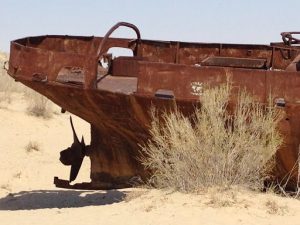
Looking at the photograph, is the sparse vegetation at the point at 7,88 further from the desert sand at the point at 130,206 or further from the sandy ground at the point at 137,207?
the sandy ground at the point at 137,207

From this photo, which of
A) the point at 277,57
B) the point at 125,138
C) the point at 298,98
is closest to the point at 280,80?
the point at 298,98

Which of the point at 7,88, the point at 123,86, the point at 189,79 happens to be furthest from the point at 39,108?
the point at 189,79

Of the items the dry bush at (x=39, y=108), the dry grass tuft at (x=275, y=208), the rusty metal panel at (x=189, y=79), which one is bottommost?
the dry bush at (x=39, y=108)

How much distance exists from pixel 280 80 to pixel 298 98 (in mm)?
291

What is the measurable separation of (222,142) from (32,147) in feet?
31.4

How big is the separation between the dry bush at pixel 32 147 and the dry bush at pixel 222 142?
8.94 meters

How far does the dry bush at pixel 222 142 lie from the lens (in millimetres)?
6766

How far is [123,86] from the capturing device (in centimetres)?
789

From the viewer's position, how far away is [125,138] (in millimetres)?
8164

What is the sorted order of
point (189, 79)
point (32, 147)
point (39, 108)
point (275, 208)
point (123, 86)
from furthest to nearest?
point (39, 108), point (32, 147), point (123, 86), point (189, 79), point (275, 208)

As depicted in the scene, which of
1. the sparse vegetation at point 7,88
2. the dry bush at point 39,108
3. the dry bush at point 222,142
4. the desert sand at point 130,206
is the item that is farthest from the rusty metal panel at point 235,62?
the sparse vegetation at point 7,88

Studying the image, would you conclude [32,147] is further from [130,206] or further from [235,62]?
[130,206]

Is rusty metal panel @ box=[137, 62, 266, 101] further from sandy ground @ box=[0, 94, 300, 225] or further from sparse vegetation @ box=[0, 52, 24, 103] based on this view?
sparse vegetation @ box=[0, 52, 24, 103]

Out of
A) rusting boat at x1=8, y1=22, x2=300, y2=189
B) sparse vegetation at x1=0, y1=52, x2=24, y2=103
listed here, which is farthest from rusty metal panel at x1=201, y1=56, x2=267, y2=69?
sparse vegetation at x1=0, y1=52, x2=24, y2=103
